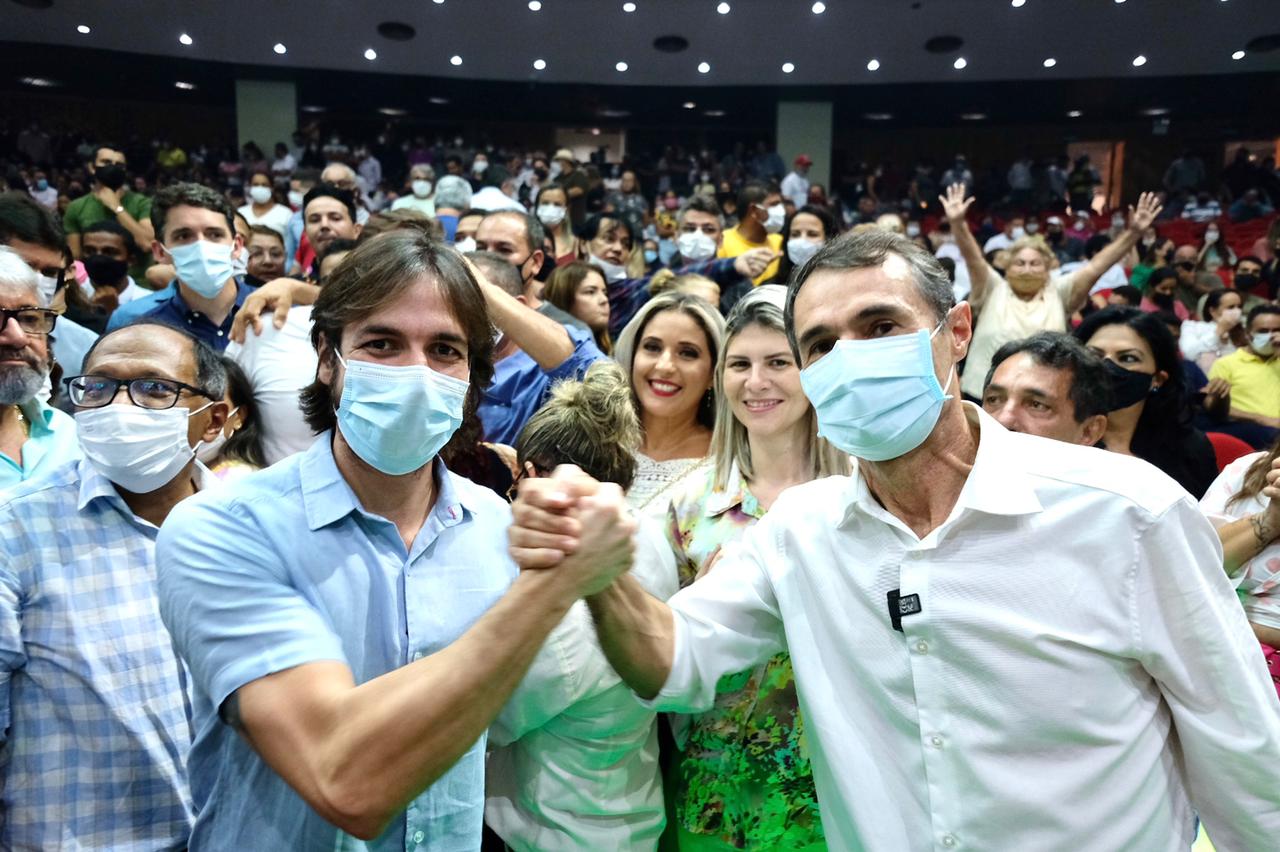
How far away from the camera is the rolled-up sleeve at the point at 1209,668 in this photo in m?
1.36

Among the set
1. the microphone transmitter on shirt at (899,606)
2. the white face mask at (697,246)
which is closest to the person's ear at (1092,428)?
the microphone transmitter on shirt at (899,606)

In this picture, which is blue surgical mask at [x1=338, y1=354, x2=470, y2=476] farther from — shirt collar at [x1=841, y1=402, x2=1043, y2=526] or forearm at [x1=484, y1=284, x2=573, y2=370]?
forearm at [x1=484, y1=284, x2=573, y2=370]

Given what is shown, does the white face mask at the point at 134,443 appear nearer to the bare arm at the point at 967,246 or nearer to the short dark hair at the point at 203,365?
the short dark hair at the point at 203,365

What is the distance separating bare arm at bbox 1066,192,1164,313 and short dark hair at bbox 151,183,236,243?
455 centimetres

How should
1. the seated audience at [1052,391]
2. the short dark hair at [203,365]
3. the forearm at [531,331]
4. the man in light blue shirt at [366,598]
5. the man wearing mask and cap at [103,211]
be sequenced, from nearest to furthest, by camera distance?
1. the man in light blue shirt at [366,598]
2. the short dark hair at [203,365]
3. the seated audience at [1052,391]
4. the forearm at [531,331]
5. the man wearing mask and cap at [103,211]

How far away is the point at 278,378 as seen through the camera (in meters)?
3.12

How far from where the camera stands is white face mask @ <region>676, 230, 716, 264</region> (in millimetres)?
5625

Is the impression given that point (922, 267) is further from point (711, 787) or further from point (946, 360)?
point (711, 787)

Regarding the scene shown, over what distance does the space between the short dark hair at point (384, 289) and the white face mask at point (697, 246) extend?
4066 mm

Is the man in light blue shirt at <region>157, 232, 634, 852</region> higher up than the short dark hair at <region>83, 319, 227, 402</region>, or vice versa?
the short dark hair at <region>83, 319, 227, 402</region>

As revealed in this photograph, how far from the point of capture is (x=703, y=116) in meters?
21.6

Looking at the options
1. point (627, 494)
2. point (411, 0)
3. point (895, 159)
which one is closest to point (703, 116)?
point (895, 159)

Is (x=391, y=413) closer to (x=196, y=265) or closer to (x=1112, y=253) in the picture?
(x=196, y=265)

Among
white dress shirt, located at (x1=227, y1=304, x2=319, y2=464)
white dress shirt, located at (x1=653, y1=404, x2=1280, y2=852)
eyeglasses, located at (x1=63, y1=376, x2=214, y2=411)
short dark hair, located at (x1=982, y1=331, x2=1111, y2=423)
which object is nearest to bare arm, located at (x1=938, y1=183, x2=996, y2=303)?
short dark hair, located at (x1=982, y1=331, x2=1111, y2=423)
